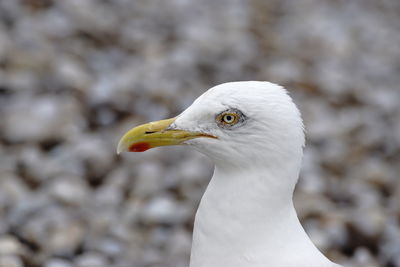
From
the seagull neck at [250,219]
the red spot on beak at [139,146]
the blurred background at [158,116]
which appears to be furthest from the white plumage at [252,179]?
the blurred background at [158,116]

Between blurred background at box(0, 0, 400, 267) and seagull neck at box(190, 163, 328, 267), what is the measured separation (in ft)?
4.77

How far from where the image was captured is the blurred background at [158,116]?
424 centimetres

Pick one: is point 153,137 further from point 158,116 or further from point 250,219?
point 158,116

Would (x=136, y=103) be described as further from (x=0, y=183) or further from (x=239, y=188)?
(x=239, y=188)

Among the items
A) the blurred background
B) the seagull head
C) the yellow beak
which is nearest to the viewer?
the seagull head

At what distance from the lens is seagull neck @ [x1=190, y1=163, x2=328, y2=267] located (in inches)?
99.7

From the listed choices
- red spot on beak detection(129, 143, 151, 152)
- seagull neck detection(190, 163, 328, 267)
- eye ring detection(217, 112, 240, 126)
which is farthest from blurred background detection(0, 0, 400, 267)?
eye ring detection(217, 112, 240, 126)

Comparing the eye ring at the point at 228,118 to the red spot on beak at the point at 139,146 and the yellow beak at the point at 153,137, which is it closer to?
the yellow beak at the point at 153,137

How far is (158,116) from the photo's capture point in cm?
565

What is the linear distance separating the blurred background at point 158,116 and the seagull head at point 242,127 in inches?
59.7

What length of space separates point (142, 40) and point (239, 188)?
15.3ft

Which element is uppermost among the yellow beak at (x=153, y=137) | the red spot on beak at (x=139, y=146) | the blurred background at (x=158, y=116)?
the yellow beak at (x=153, y=137)

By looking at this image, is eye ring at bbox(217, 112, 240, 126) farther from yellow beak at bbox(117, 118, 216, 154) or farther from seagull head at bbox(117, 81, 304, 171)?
yellow beak at bbox(117, 118, 216, 154)

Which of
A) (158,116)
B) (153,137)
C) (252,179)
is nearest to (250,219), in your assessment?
(252,179)
